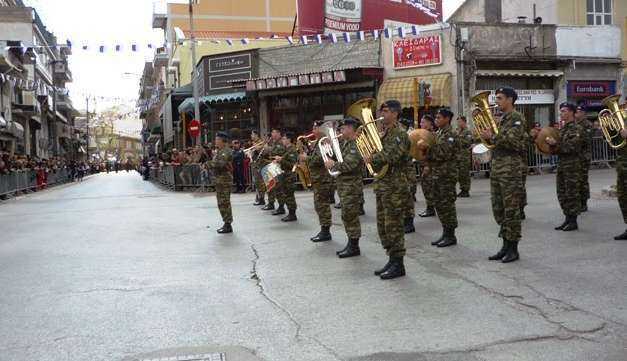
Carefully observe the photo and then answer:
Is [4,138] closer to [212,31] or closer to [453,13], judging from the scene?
[212,31]

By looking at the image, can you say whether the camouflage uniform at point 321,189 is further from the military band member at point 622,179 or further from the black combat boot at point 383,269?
the military band member at point 622,179

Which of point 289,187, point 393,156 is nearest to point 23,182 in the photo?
point 289,187

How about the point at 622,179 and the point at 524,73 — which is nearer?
the point at 622,179

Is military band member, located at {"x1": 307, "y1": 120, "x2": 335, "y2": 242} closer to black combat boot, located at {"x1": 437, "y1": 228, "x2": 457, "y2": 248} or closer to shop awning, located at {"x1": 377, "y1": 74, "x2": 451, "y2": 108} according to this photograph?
black combat boot, located at {"x1": 437, "y1": 228, "x2": 457, "y2": 248}

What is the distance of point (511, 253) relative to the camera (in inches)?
278

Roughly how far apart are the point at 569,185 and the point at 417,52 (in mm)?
14235

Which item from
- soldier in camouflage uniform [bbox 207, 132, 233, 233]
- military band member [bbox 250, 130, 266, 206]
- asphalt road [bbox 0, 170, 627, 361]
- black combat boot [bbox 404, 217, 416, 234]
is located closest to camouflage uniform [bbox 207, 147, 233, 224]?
Result: soldier in camouflage uniform [bbox 207, 132, 233, 233]

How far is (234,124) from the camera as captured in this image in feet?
86.9

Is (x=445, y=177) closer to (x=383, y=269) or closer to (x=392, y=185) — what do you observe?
(x=392, y=185)

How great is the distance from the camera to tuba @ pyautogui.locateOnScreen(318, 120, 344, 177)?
7.60 meters

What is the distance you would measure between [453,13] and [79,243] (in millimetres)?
24963

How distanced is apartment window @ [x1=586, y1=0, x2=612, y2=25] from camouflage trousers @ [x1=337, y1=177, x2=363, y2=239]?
21.4 m

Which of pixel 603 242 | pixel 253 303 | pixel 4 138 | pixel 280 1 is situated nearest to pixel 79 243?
pixel 253 303

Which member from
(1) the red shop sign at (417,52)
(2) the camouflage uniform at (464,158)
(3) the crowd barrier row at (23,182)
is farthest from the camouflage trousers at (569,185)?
(3) the crowd barrier row at (23,182)
